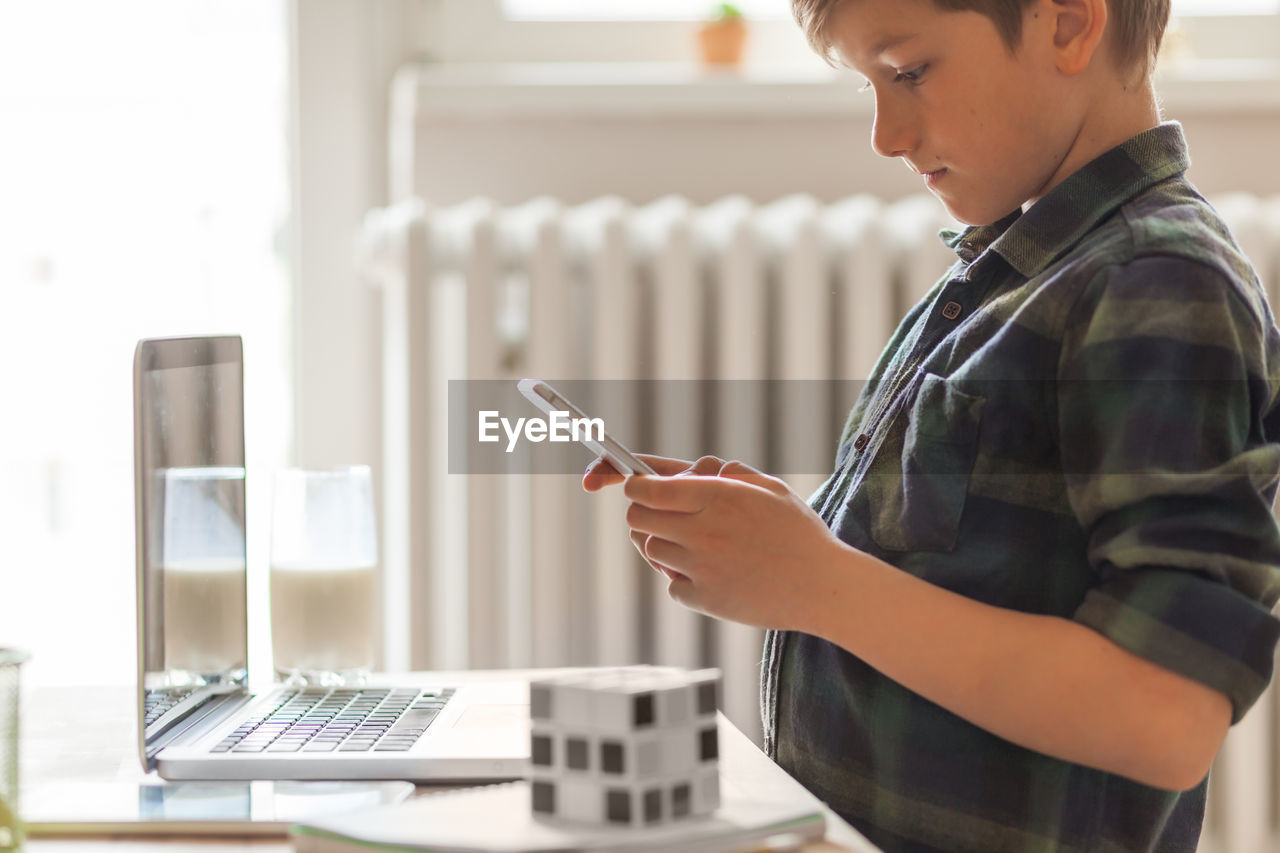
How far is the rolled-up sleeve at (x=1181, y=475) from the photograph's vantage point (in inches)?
20.6

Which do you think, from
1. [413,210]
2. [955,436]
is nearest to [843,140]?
[413,210]

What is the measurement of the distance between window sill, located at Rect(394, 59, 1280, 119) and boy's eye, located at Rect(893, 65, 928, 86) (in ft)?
3.00

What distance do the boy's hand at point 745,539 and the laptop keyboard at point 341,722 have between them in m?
0.18

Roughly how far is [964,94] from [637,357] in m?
0.93

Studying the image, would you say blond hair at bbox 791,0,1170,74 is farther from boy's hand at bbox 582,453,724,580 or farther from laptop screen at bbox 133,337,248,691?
laptop screen at bbox 133,337,248,691

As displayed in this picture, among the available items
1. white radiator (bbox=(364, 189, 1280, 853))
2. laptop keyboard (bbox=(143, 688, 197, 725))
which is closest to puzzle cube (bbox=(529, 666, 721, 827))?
laptop keyboard (bbox=(143, 688, 197, 725))

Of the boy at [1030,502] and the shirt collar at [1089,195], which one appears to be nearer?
the boy at [1030,502]

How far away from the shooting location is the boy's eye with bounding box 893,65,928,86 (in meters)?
0.67

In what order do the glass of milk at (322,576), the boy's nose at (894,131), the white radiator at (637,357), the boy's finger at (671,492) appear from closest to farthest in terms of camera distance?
the boy's finger at (671,492), the boy's nose at (894,131), the glass of milk at (322,576), the white radiator at (637,357)

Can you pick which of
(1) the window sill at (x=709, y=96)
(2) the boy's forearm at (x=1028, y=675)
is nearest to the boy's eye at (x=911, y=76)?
(2) the boy's forearm at (x=1028, y=675)

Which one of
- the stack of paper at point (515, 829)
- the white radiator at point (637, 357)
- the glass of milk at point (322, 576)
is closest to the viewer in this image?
the stack of paper at point (515, 829)

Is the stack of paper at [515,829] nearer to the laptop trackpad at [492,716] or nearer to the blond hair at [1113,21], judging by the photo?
the laptop trackpad at [492,716]

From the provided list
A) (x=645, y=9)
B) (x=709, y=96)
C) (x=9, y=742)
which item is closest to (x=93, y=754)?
(x=9, y=742)

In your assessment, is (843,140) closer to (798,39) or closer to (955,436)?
(798,39)
